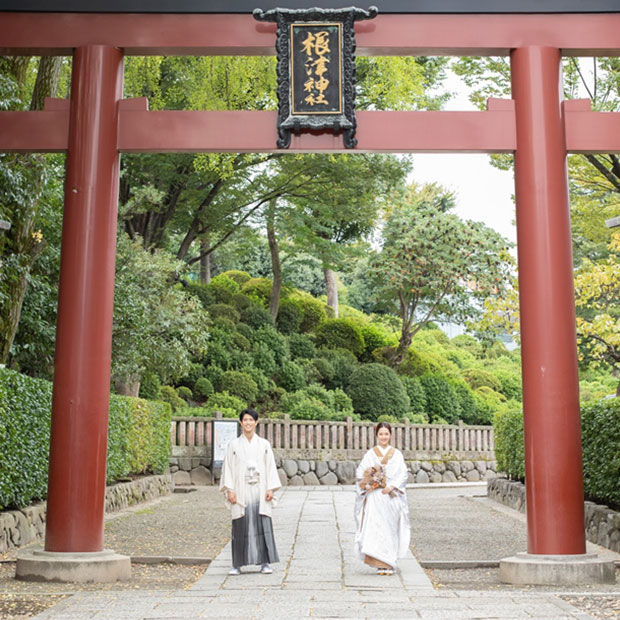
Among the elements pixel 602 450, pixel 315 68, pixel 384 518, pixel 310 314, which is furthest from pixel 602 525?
pixel 310 314

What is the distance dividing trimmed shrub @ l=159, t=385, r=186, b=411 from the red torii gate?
1415 centimetres

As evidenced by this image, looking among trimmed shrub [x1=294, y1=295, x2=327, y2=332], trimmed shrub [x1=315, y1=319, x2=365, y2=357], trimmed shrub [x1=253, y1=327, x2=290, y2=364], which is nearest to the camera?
trimmed shrub [x1=253, y1=327, x2=290, y2=364]

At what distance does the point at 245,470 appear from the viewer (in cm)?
702

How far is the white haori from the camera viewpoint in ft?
22.8

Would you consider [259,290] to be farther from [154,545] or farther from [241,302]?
[154,545]

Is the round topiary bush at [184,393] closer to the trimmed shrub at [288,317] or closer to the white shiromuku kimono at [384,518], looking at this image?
the trimmed shrub at [288,317]

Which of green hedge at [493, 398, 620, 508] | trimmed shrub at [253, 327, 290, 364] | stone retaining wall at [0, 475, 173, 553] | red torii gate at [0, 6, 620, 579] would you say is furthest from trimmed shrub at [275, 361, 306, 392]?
red torii gate at [0, 6, 620, 579]

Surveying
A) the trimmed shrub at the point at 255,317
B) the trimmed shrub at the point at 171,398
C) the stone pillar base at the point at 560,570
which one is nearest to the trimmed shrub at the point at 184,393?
the trimmed shrub at the point at 171,398

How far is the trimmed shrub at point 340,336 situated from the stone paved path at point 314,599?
61.4 feet

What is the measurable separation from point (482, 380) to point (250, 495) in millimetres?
22695

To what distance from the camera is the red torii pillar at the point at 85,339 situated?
6469 millimetres

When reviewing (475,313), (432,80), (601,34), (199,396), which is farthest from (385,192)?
(601,34)

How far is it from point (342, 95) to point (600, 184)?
10.5 meters

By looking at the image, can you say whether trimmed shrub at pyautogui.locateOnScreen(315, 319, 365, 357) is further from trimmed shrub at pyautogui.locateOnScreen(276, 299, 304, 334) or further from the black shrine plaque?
the black shrine plaque
